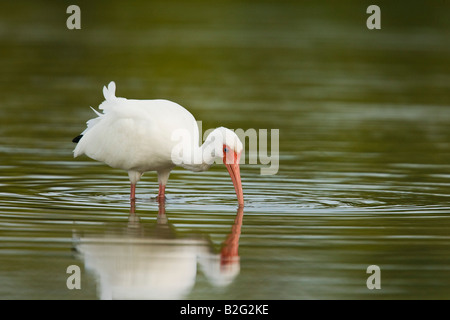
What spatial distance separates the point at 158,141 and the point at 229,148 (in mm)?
1015

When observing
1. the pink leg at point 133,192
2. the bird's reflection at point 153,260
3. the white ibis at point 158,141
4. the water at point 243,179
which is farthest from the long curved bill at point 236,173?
the pink leg at point 133,192

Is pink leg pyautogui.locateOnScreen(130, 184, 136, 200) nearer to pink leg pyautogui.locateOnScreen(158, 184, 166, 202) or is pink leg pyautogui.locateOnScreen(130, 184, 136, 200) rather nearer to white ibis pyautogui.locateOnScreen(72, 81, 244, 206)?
white ibis pyautogui.locateOnScreen(72, 81, 244, 206)

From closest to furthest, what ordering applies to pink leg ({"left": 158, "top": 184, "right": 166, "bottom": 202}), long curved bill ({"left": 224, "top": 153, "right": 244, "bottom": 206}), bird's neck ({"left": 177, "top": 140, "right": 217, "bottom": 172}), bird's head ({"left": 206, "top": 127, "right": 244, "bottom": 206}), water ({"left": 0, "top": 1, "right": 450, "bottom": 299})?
1. water ({"left": 0, "top": 1, "right": 450, "bottom": 299})
2. bird's head ({"left": 206, "top": 127, "right": 244, "bottom": 206})
3. long curved bill ({"left": 224, "top": 153, "right": 244, "bottom": 206})
4. bird's neck ({"left": 177, "top": 140, "right": 217, "bottom": 172})
5. pink leg ({"left": 158, "top": 184, "right": 166, "bottom": 202})

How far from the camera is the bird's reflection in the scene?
994 cm

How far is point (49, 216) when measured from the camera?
1284 cm

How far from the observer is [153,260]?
1074 cm

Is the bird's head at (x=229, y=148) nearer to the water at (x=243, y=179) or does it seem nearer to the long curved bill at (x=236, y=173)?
the long curved bill at (x=236, y=173)

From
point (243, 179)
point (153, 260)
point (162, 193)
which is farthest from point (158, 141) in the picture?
point (153, 260)

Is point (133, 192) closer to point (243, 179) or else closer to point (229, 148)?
point (229, 148)

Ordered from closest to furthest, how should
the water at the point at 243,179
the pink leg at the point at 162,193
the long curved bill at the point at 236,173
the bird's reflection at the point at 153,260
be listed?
the bird's reflection at the point at 153,260 → the water at the point at 243,179 → the long curved bill at the point at 236,173 → the pink leg at the point at 162,193

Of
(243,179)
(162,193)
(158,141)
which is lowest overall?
(162,193)

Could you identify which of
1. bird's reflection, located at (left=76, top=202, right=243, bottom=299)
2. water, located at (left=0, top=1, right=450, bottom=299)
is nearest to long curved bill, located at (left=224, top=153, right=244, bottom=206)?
water, located at (left=0, top=1, right=450, bottom=299)

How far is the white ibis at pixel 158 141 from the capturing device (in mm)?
13453

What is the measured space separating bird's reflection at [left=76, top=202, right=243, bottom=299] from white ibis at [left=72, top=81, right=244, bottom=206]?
1105mm
